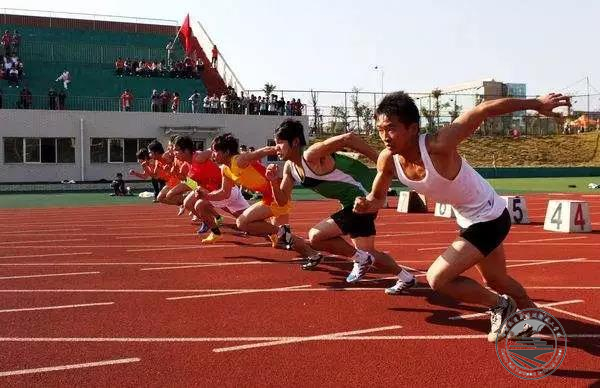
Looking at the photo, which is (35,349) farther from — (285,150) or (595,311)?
(595,311)

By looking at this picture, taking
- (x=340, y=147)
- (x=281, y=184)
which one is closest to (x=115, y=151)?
(x=281, y=184)

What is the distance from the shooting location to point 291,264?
25.3 ft

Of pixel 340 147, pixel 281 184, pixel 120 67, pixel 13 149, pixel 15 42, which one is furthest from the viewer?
pixel 120 67

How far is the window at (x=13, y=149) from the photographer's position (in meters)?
29.0

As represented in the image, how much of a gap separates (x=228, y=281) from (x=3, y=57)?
1251 inches

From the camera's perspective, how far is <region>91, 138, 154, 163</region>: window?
100 feet

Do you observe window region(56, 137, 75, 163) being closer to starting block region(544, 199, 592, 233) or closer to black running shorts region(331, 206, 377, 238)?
starting block region(544, 199, 592, 233)

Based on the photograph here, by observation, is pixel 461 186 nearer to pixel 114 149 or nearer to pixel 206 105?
pixel 114 149

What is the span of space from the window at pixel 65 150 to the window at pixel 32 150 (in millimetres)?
885

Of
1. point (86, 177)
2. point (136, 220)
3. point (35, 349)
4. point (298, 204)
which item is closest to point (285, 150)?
point (35, 349)

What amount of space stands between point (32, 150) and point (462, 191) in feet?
94.9

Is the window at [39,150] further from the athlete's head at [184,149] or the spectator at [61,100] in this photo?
the athlete's head at [184,149]

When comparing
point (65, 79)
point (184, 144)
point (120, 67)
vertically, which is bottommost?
point (184, 144)

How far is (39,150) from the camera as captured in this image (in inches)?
1161
